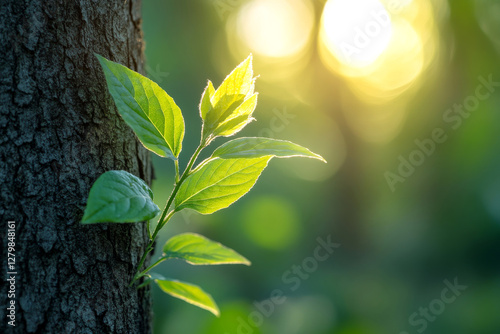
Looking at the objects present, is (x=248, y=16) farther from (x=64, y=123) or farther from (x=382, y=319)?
(x=64, y=123)

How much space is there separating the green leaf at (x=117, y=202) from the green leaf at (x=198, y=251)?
0.39 ft

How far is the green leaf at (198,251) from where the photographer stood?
582 mm

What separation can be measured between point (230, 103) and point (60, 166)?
0.78ft

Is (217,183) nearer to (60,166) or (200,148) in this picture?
(200,148)

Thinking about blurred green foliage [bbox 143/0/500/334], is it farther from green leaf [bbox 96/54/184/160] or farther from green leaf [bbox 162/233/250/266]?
green leaf [bbox 96/54/184/160]

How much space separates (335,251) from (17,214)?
16.2 feet

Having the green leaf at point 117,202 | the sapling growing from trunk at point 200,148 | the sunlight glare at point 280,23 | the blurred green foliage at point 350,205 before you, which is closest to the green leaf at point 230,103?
the sapling growing from trunk at point 200,148

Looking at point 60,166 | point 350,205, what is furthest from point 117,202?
point 350,205

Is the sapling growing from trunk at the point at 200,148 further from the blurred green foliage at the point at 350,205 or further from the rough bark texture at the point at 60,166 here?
the blurred green foliage at the point at 350,205

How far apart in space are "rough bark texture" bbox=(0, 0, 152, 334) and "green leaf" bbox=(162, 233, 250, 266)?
0.18 ft

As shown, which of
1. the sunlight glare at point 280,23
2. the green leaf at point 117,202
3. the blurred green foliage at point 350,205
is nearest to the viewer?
the green leaf at point 117,202

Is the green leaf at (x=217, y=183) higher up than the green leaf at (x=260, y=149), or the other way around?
the green leaf at (x=260, y=149)

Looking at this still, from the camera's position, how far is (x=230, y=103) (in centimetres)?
55

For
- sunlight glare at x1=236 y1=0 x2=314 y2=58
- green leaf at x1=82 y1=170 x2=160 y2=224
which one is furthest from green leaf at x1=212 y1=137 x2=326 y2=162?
sunlight glare at x1=236 y1=0 x2=314 y2=58
